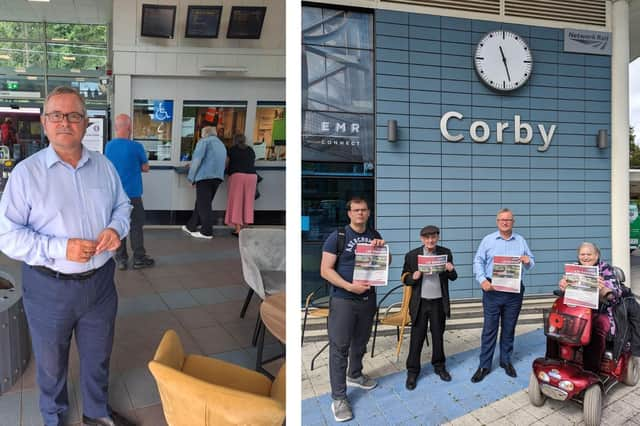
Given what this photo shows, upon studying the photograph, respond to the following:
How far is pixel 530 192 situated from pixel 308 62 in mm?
601

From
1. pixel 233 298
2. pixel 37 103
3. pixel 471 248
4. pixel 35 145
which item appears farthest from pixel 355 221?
pixel 233 298

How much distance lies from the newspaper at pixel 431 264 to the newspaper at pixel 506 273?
0.14 m

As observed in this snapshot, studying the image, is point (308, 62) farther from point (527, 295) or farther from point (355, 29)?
point (527, 295)

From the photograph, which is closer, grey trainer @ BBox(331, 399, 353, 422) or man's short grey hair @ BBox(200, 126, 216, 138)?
grey trainer @ BBox(331, 399, 353, 422)

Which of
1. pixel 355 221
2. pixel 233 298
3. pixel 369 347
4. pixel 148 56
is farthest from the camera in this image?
pixel 148 56

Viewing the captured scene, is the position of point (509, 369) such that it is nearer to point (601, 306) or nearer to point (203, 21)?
point (601, 306)

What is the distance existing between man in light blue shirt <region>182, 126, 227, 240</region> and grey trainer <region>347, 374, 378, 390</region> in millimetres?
4475

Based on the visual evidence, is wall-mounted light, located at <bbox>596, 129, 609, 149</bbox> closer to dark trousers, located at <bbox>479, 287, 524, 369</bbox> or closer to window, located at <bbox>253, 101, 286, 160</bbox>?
dark trousers, located at <bbox>479, 287, 524, 369</bbox>

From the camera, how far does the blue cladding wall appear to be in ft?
3.59

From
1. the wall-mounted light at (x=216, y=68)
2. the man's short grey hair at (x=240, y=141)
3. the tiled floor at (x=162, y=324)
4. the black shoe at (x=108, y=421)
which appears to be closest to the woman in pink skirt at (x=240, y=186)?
the man's short grey hair at (x=240, y=141)

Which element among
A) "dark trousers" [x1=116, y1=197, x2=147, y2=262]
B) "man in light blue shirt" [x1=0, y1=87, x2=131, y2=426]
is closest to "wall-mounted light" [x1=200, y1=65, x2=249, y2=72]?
"dark trousers" [x1=116, y1=197, x2=147, y2=262]

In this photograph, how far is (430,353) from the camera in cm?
118

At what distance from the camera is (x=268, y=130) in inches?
A: 249

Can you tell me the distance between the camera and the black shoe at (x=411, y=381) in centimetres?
119
